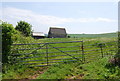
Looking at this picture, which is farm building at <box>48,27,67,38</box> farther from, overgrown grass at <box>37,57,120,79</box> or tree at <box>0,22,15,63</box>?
overgrown grass at <box>37,57,120,79</box>

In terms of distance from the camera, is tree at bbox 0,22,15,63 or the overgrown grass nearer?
the overgrown grass

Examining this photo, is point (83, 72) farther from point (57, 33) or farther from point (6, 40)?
point (57, 33)

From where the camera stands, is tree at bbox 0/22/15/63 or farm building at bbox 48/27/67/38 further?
farm building at bbox 48/27/67/38

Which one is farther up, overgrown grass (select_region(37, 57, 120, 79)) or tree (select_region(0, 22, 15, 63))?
tree (select_region(0, 22, 15, 63))

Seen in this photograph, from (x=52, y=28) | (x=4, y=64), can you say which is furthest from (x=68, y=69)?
(x=52, y=28)

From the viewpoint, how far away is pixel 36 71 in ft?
22.0

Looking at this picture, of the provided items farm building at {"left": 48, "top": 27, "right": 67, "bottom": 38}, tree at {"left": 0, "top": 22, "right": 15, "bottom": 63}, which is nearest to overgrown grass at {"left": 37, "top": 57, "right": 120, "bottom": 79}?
tree at {"left": 0, "top": 22, "right": 15, "bottom": 63}

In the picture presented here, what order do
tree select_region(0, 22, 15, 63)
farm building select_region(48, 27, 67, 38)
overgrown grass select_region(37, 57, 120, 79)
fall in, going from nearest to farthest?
1. overgrown grass select_region(37, 57, 120, 79)
2. tree select_region(0, 22, 15, 63)
3. farm building select_region(48, 27, 67, 38)

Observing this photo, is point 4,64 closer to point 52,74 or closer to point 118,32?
Answer: point 52,74

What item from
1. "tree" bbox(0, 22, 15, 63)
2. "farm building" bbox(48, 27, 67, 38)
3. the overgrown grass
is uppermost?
"farm building" bbox(48, 27, 67, 38)

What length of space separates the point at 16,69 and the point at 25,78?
3.68 ft

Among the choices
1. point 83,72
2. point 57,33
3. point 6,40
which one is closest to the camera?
point 83,72

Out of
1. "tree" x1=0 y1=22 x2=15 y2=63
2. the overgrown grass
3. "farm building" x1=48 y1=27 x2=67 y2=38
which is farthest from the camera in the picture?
"farm building" x1=48 y1=27 x2=67 y2=38

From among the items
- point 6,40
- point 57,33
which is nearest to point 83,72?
point 6,40
